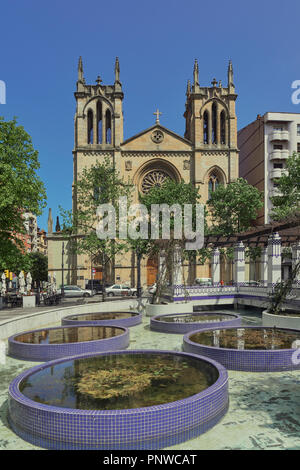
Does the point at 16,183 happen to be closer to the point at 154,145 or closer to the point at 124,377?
the point at 124,377

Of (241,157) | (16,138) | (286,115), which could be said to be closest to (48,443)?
(16,138)

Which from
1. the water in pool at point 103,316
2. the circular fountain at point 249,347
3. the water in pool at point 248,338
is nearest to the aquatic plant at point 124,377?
the circular fountain at point 249,347

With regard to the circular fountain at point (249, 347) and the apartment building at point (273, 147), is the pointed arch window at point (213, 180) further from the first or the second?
the circular fountain at point (249, 347)

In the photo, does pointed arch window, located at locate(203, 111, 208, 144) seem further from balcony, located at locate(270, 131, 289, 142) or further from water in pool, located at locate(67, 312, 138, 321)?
water in pool, located at locate(67, 312, 138, 321)

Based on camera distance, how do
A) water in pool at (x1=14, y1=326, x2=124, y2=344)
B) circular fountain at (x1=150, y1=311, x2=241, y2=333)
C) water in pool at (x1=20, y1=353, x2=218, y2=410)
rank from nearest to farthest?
water in pool at (x1=20, y1=353, x2=218, y2=410) → water in pool at (x1=14, y1=326, x2=124, y2=344) → circular fountain at (x1=150, y1=311, x2=241, y2=333)

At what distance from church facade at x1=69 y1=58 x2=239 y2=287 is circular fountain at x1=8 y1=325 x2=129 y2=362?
29535 millimetres

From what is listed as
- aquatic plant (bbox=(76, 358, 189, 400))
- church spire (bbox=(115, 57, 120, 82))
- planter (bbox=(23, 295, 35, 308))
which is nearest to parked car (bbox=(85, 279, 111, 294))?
planter (bbox=(23, 295, 35, 308))

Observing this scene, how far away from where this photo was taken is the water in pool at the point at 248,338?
446 inches

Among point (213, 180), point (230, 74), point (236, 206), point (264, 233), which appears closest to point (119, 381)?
point (264, 233)

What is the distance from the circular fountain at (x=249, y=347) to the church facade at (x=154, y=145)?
3108 centimetres

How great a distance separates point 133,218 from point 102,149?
599 inches

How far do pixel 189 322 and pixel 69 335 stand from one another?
5305 millimetres

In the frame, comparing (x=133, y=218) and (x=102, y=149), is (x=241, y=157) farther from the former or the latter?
(x=133, y=218)

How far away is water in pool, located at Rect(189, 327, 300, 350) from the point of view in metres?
11.3
